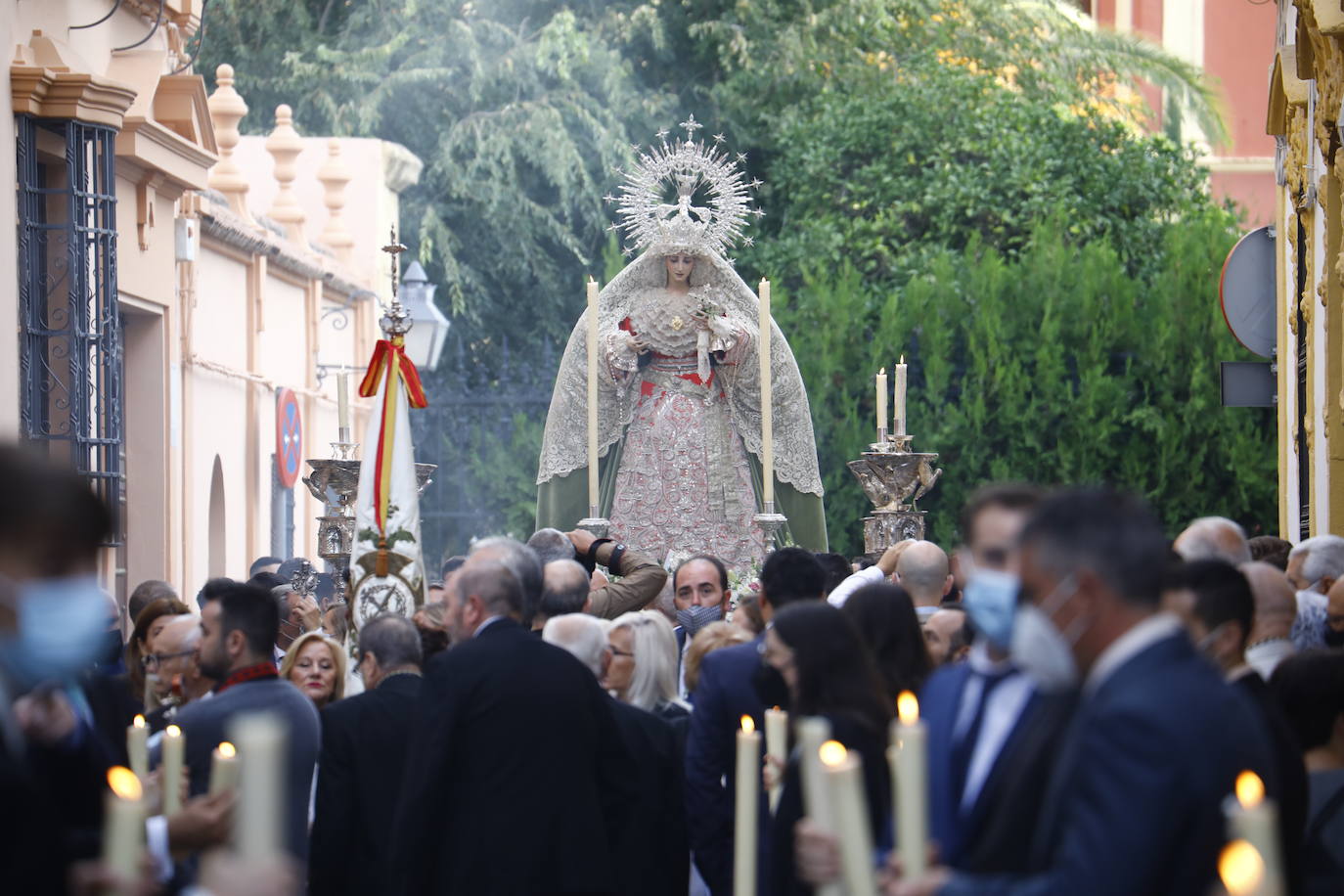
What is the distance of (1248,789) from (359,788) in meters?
2.81

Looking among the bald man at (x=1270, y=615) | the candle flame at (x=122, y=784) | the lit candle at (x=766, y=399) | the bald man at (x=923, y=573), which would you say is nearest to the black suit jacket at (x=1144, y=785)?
the candle flame at (x=122, y=784)

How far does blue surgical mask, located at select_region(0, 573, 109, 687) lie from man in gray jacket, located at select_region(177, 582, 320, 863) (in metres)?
2.16

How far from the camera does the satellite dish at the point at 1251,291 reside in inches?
531

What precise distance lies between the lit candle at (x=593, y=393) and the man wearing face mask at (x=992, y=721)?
245 inches

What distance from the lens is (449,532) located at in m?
21.2

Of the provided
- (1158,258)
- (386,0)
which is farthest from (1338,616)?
(386,0)

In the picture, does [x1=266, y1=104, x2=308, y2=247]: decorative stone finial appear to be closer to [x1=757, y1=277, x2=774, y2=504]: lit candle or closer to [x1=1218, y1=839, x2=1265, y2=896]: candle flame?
[x1=757, y1=277, x2=774, y2=504]: lit candle

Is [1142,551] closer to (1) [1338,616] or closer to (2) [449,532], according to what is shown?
(1) [1338,616]

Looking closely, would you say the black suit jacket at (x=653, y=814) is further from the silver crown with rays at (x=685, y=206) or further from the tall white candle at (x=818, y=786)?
the silver crown with rays at (x=685, y=206)

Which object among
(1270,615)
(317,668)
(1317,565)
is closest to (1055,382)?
(1317,565)

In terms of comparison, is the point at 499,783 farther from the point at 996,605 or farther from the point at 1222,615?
the point at 996,605

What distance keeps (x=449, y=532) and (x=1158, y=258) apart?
740cm

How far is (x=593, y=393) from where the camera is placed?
9664 mm

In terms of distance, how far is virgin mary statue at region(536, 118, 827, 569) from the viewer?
33.2 feet
